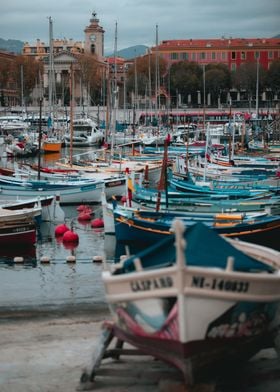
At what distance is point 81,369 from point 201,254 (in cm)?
279

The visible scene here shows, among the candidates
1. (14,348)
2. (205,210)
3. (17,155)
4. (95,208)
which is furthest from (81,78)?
(14,348)

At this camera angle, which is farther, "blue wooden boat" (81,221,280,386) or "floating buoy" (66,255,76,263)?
"floating buoy" (66,255,76,263)

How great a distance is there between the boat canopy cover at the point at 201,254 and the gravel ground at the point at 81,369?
154 cm

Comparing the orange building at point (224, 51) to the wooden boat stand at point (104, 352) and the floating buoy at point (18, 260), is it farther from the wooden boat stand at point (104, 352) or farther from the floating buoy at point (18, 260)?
the wooden boat stand at point (104, 352)

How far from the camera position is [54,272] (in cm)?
2434

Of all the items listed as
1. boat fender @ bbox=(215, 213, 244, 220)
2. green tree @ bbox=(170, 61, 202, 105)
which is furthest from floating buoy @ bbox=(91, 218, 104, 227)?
green tree @ bbox=(170, 61, 202, 105)

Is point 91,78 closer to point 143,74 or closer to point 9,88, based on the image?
point 143,74

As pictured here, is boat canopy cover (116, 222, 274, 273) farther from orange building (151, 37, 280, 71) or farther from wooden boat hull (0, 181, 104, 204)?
orange building (151, 37, 280, 71)

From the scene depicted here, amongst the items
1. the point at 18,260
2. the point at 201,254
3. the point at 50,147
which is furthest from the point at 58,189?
the point at 50,147

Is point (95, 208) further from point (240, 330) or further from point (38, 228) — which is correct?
point (240, 330)

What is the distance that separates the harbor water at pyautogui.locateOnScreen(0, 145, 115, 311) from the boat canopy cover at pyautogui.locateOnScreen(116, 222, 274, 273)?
11.1 ft

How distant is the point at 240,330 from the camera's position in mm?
12086

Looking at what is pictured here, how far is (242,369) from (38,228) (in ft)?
65.4

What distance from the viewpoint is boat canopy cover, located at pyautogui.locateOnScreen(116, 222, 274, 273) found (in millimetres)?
11766
